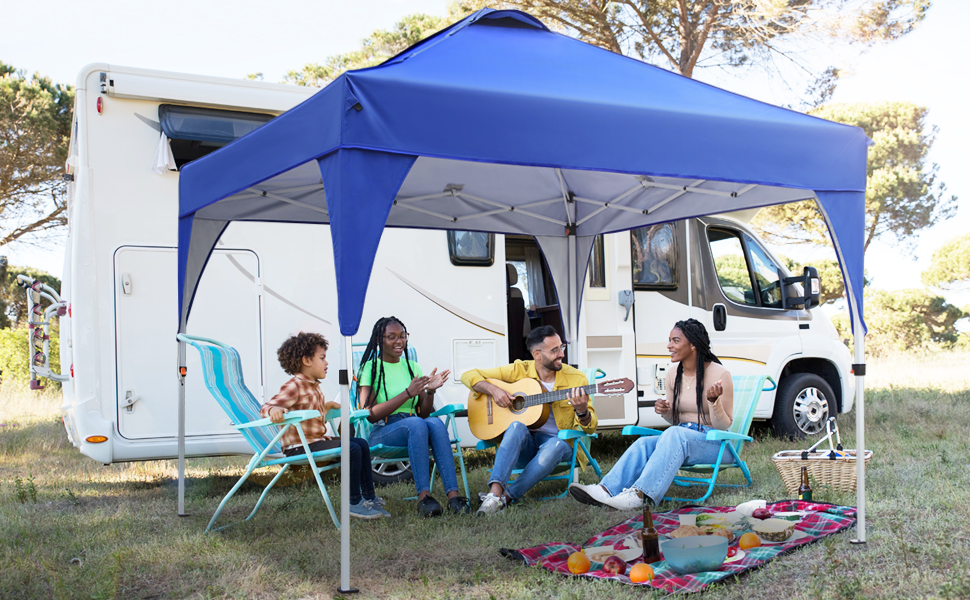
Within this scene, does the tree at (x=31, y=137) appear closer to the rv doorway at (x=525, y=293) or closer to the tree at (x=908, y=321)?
the rv doorway at (x=525, y=293)

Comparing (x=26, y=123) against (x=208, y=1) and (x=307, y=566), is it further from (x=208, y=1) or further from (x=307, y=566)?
(x=307, y=566)

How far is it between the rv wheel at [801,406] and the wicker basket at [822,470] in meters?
2.02

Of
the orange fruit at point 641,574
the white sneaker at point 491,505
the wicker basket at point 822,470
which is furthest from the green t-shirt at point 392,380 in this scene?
the wicker basket at point 822,470

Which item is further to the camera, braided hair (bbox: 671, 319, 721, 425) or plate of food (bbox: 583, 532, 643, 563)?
braided hair (bbox: 671, 319, 721, 425)

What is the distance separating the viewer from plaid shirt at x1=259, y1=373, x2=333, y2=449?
4066mm

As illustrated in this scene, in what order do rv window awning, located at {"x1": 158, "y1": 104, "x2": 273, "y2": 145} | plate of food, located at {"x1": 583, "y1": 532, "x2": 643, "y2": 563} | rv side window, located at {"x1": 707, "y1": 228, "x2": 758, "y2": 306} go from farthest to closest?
rv side window, located at {"x1": 707, "y1": 228, "x2": 758, "y2": 306}, rv window awning, located at {"x1": 158, "y1": 104, "x2": 273, "y2": 145}, plate of food, located at {"x1": 583, "y1": 532, "x2": 643, "y2": 563}

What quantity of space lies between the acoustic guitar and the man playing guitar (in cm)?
3

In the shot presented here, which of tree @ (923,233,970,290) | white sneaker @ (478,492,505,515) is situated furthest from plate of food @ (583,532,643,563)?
tree @ (923,233,970,290)

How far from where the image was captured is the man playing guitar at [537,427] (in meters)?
4.32

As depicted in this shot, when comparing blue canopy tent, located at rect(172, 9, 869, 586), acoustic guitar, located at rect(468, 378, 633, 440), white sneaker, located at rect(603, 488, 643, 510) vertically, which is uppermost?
blue canopy tent, located at rect(172, 9, 869, 586)

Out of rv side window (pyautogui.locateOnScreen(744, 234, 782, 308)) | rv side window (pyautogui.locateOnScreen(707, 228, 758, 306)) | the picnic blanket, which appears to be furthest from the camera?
rv side window (pyautogui.locateOnScreen(744, 234, 782, 308))

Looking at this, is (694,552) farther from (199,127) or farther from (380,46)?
(380,46)

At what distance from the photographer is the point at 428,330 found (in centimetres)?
551

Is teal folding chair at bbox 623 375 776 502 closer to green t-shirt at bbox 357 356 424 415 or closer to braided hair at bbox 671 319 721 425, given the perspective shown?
braided hair at bbox 671 319 721 425
